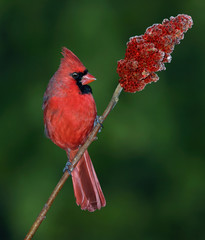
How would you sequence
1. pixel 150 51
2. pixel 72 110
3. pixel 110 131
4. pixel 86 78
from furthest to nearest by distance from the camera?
pixel 110 131, pixel 72 110, pixel 86 78, pixel 150 51

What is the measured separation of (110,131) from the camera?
13.5 feet

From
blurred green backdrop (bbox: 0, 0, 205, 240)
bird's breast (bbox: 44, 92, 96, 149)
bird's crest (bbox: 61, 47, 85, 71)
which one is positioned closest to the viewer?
bird's crest (bbox: 61, 47, 85, 71)

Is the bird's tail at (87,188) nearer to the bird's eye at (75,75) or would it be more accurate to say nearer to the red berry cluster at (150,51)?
the bird's eye at (75,75)

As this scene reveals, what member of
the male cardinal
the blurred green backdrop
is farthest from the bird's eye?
the blurred green backdrop

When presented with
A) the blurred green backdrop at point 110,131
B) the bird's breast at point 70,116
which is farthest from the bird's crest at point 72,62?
the blurred green backdrop at point 110,131

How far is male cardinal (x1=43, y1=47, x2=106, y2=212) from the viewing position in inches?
73.6

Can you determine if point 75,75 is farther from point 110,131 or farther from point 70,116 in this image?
point 110,131

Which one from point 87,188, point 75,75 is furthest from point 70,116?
point 87,188

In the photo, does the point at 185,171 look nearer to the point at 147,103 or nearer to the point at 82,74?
the point at 147,103

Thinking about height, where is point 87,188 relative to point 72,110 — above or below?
below

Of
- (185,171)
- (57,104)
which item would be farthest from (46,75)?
(57,104)

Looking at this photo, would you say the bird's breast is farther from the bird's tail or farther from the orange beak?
the bird's tail

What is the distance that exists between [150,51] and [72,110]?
0.64m

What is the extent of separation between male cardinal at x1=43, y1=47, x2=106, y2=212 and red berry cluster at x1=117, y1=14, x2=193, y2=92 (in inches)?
12.3
